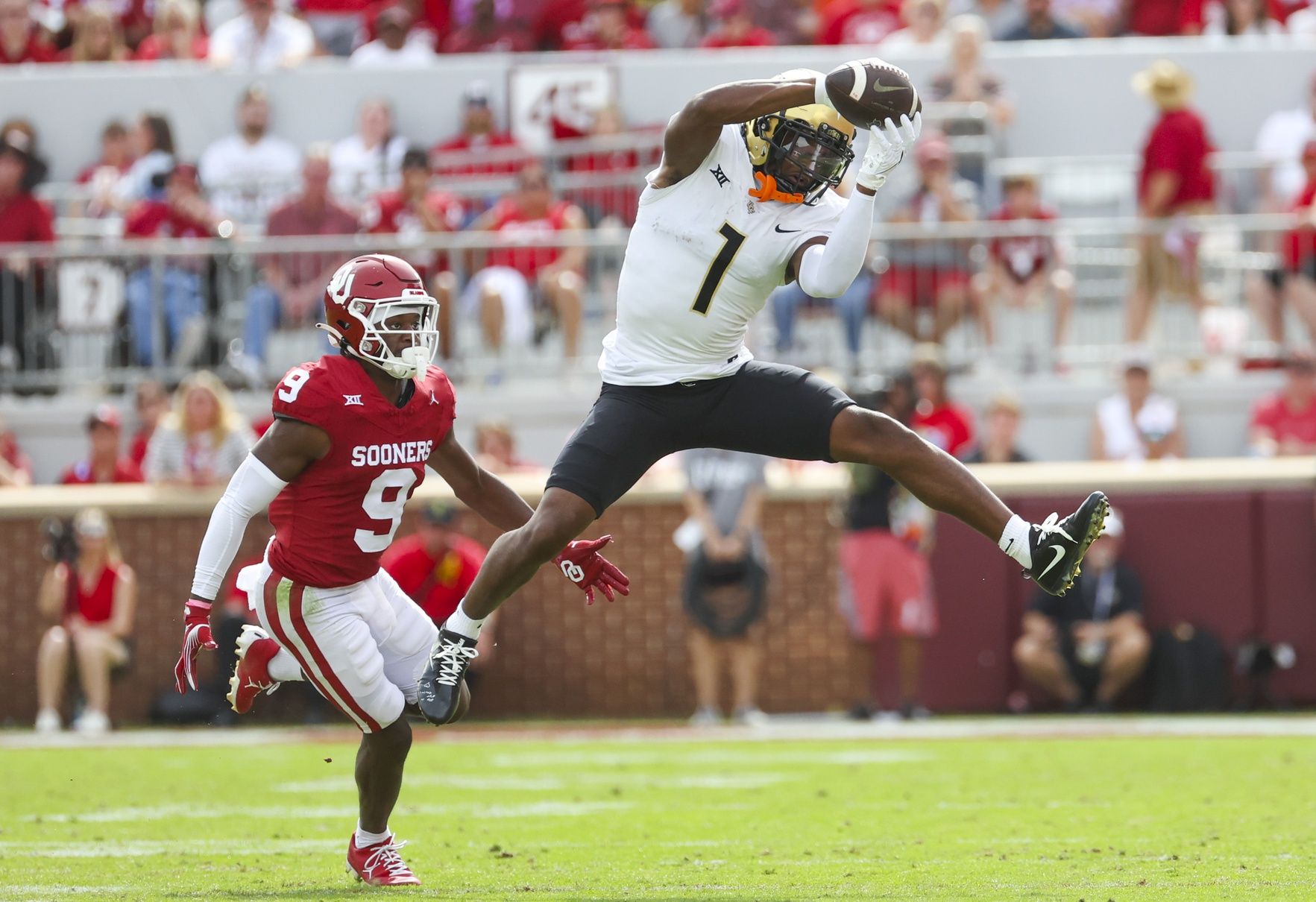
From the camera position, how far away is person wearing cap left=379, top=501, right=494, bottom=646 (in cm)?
1158

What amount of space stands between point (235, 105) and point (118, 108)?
3.00 ft

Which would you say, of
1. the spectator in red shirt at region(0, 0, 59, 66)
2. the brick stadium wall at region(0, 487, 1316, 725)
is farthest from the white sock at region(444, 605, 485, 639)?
the spectator in red shirt at region(0, 0, 59, 66)

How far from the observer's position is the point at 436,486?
12.4 meters

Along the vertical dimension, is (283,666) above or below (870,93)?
below

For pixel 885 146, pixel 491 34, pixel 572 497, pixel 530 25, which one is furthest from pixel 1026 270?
pixel 572 497

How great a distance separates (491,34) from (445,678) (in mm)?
10597

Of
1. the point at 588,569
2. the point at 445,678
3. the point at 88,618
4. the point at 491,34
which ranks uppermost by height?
the point at 491,34

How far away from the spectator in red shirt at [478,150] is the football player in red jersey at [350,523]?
27.1 ft

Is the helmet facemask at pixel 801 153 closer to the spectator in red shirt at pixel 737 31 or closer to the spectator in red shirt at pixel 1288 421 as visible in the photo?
the spectator in red shirt at pixel 1288 421

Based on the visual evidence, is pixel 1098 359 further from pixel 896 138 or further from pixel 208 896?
pixel 208 896

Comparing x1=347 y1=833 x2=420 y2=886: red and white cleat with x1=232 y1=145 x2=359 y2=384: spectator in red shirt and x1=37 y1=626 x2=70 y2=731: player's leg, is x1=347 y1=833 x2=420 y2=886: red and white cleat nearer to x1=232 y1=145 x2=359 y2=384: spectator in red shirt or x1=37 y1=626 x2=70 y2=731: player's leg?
x1=37 y1=626 x2=70 y2=731: player's leg

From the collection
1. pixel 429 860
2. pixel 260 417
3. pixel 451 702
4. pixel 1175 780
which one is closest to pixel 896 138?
pixel 451 702

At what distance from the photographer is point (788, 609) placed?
12.2 m

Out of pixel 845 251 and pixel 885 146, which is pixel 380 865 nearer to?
pixel 845 251
